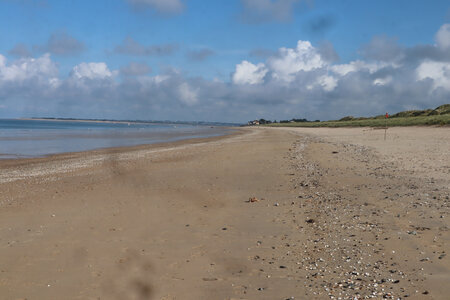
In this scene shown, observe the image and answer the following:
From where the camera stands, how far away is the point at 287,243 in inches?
249

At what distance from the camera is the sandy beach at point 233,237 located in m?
4.82

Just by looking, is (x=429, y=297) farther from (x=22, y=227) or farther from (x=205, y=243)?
(x=22, y=227)

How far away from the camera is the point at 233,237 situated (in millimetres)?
6875

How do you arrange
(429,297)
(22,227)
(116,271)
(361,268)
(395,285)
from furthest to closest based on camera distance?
1. (22,227)
2. (116,271)
3. (361,268)
4. (395,285)
5. (429,297)

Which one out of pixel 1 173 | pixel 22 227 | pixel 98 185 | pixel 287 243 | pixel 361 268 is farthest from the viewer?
pixel 1 173

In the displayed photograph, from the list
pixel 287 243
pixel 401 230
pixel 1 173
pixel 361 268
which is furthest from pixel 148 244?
pixel 1 173

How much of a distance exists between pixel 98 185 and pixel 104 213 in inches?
159

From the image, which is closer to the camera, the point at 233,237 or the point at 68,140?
the point at 233,237

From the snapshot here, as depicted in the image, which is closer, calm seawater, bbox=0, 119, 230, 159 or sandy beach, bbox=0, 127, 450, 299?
sandy beach, bbox=0, 127, 450, 299

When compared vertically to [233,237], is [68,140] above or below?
above

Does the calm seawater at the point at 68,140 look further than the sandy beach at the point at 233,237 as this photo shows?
Yes

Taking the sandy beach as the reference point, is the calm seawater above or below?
above

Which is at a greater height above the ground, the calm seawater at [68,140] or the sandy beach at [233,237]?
the calm seawater at [68,140]

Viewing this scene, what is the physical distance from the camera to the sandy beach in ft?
15.8
